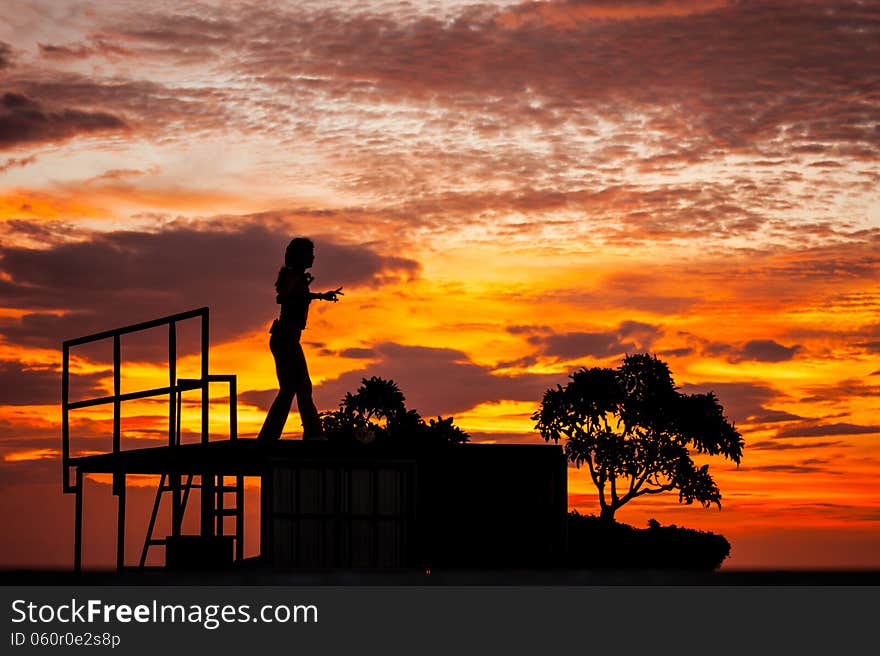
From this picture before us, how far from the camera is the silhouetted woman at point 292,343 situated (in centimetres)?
2272

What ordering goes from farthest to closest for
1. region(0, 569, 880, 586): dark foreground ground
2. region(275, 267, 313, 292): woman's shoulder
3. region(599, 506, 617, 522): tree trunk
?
region(599, 506, 617, 522): tree trunk → region(275, 267, 313, 292): woman's shoulder → region(0, 569, 880, 586): dark foreground ground

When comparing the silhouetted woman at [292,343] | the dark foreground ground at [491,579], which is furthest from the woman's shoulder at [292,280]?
the dark foreground ground at [491,579]

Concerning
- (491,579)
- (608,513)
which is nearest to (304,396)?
(491,579)

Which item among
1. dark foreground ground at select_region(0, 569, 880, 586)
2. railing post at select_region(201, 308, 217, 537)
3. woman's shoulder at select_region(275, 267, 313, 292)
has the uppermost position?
woman's shoulder at select_region(275, 267, 313, 292)

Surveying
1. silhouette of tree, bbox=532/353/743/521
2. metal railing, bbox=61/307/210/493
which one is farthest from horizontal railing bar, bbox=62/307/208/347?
silhouette of tree, bbox=532/353/743/521

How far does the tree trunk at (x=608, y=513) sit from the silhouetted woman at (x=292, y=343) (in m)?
33.7

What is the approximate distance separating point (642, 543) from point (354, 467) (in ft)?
104

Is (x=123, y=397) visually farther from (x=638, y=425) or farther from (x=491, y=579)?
(x=638, y=425)

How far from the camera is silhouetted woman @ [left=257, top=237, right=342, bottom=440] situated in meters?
22.7

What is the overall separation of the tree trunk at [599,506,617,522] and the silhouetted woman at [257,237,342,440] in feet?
111

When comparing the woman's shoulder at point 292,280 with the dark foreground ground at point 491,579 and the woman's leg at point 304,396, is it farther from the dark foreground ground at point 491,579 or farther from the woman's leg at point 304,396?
the dark foreground ground at point 491,579

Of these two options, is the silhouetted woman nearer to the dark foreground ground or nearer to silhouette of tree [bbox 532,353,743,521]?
the dark foreground ground
